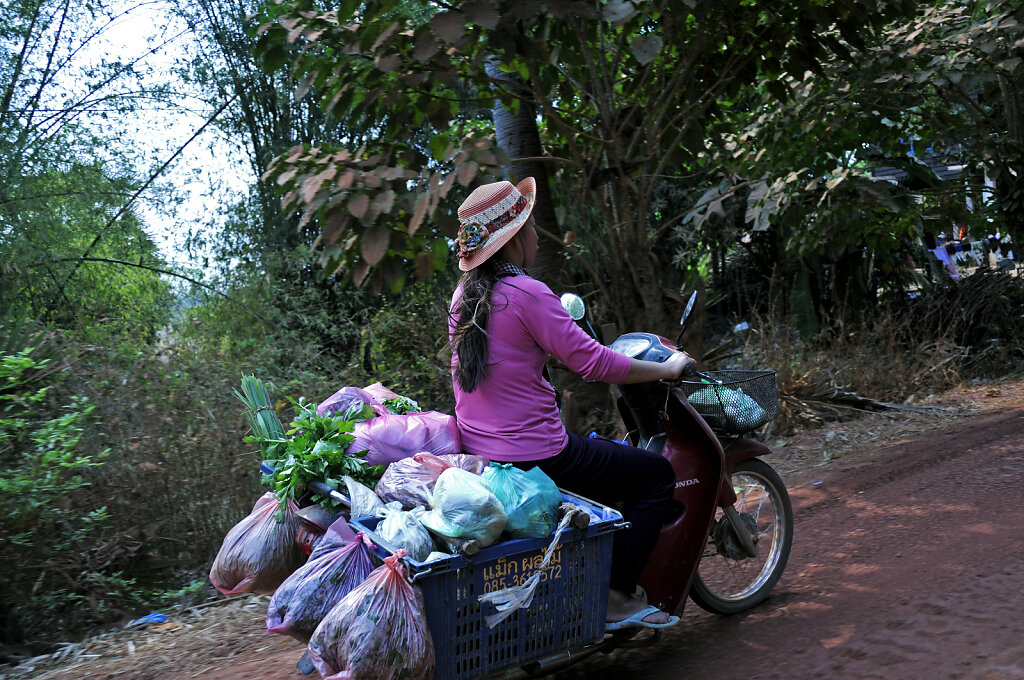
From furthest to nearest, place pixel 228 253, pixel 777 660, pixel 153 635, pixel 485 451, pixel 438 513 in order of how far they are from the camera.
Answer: pixel 228 253 < pixel 153 635 < pixel 777 660 < pixel 485 451 < pixel 438 513

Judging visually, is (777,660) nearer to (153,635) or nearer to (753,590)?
(753,590)

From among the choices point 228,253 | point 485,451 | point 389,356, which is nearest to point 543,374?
point 485,451

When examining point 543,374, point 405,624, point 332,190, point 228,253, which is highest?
point 228,253

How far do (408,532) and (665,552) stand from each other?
1327 mm

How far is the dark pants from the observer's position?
3.31 m

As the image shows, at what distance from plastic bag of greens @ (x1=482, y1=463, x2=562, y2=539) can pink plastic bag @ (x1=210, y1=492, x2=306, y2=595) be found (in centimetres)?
82

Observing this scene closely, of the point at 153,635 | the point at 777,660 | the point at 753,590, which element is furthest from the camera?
the point at 153,635

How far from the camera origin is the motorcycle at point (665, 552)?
275 cm

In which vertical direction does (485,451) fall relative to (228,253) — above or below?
below

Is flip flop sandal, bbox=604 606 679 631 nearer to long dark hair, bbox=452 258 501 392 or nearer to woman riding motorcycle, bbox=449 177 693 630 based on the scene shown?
woman riding motorcycle, bbox=449 177 693 630

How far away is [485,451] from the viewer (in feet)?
10.6

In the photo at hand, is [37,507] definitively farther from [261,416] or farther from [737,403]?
[737,403]

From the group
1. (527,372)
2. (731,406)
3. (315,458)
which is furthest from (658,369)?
(315,458)

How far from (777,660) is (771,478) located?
961mm
